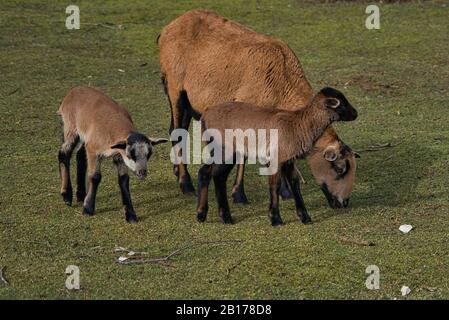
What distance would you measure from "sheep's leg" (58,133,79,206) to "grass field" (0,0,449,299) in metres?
0.11

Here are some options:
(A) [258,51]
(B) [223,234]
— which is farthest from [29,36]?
(B) [223,234]

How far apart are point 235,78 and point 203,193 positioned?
154 cm

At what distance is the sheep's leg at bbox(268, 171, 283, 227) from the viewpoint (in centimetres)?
975

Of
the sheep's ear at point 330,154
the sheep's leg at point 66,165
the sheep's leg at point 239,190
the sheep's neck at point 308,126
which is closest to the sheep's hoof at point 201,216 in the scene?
the sheep's leg at point 239,190

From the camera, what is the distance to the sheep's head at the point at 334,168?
10.3m

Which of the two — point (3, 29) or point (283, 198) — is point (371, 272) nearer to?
point (283, 198)

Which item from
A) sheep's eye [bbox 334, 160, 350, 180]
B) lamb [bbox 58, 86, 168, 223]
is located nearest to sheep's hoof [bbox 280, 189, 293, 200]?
sheep's eye [bbox 334, 160, 350, 180]

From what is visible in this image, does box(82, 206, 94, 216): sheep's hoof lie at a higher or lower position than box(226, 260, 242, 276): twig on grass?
lower

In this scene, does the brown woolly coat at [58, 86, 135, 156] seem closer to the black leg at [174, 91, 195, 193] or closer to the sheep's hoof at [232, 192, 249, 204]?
the black leg at [174, 91, 195, 193]

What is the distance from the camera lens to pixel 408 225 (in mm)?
9719

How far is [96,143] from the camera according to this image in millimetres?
10273

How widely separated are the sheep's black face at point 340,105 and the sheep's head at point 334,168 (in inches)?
20.4

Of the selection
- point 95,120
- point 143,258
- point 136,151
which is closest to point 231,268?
point 143,258

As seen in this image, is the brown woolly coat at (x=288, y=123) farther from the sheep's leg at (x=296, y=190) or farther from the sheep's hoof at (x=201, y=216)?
the sheep's hoof at (x=201, y=216)
